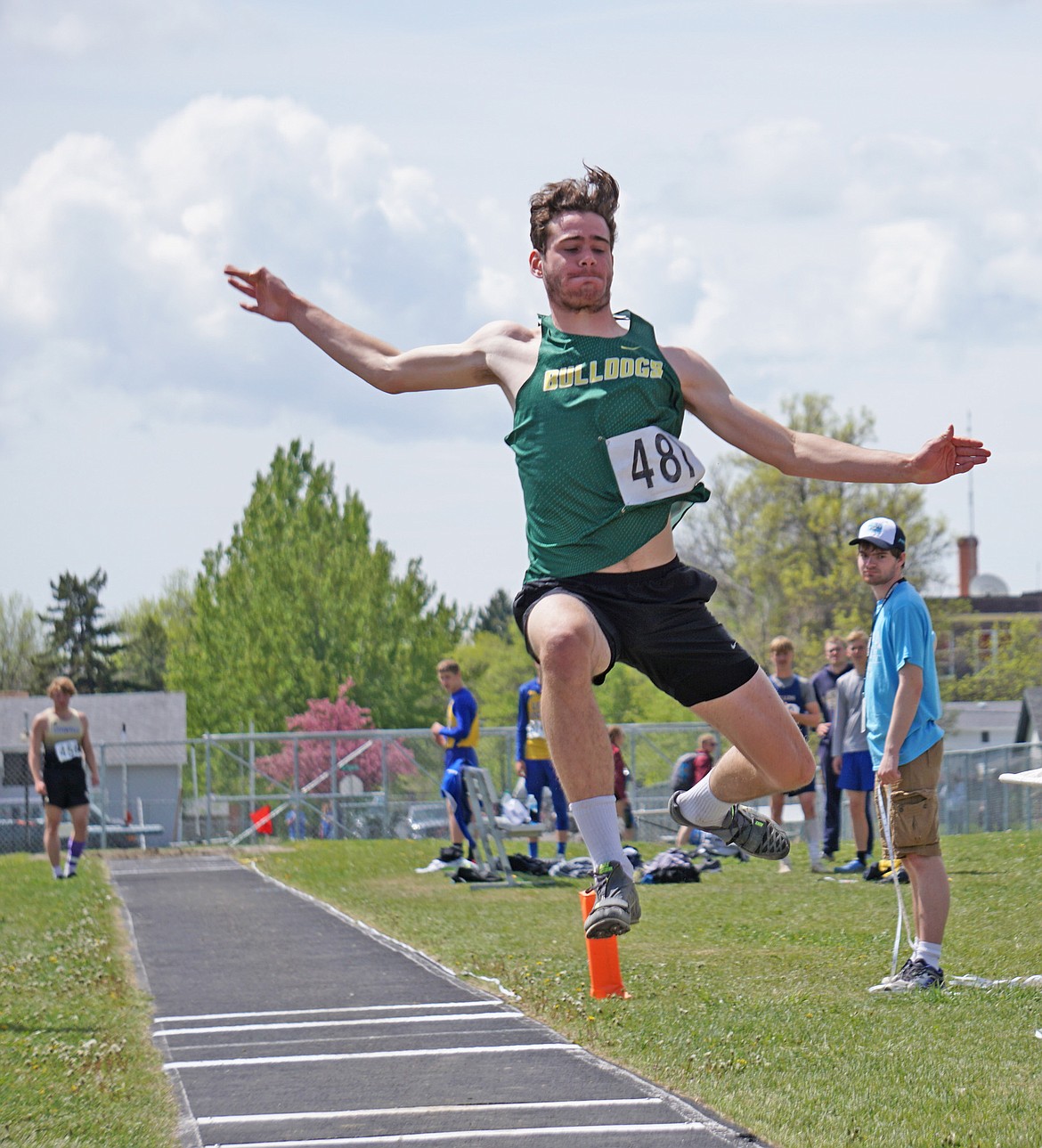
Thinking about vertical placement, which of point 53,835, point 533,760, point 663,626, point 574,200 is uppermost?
point 574,200

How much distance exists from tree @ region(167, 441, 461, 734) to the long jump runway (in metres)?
40.8

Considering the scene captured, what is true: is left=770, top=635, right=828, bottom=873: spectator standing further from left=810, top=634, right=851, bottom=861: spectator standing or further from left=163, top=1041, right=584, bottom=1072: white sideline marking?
left=163, top=1041, right=584, bottom=1072: white sideline marking

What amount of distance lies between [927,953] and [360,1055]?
9.77 feet

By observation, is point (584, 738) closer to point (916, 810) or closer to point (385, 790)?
point (916, 810)

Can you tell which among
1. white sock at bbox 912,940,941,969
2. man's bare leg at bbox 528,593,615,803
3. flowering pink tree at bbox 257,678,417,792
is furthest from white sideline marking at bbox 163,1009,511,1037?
flowering pink tree at bbox 257,678,417,792

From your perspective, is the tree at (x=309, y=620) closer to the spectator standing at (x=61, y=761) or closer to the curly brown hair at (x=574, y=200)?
the spectator standing at (x=61, y=761)

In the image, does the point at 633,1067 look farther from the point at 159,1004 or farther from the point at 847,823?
the point at 847,823

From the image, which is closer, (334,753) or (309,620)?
(334,753)

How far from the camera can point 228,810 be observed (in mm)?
29219

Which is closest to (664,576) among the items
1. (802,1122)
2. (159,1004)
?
(802,1122)

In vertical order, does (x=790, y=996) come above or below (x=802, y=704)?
below

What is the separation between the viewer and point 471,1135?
5.20 m

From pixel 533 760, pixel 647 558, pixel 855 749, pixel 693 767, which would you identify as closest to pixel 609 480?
pixel 647 558

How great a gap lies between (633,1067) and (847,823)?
1968cm
